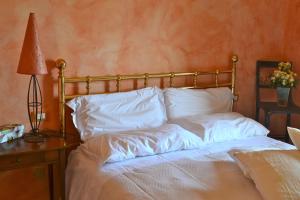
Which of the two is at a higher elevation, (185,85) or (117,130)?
(185,85)

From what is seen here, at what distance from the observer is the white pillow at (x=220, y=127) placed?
2.84 metres

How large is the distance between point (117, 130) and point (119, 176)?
2.09ft

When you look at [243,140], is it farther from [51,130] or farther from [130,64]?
[51,130]

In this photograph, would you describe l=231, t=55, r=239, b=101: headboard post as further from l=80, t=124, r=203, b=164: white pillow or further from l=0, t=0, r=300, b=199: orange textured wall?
l=80, t=124, r=203, b=164: white pillow

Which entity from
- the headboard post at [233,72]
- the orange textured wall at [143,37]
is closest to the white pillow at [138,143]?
the orange textured wall at [143,37]

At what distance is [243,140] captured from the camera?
9.70 ft

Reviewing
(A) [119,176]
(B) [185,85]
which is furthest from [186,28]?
(A) [119,176]

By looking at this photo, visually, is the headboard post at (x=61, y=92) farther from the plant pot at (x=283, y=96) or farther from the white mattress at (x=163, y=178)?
the plant pot at (x=283, y=96)

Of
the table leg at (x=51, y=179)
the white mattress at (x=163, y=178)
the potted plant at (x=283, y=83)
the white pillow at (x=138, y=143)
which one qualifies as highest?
the potted plant at (x=283, y=83)

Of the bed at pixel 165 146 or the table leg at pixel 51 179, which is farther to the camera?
the table leg at pixel 51 179

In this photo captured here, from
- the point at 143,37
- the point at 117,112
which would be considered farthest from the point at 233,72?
the point at 117,112

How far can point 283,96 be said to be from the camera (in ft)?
11.1

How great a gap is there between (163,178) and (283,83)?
1797 millimetres

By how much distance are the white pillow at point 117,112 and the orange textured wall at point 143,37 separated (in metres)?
0.20
